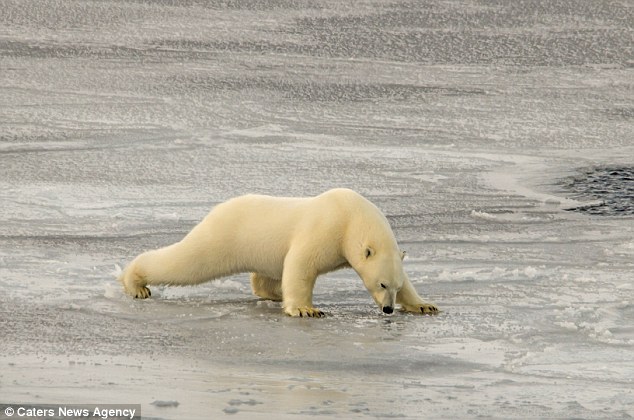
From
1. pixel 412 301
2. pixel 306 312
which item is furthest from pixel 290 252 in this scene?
pixel 412 301

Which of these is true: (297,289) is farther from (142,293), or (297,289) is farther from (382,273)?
(142,293)

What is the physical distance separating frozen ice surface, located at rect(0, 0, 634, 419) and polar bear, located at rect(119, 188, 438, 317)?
0.42 ft

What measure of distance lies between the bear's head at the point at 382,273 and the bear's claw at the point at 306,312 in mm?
265

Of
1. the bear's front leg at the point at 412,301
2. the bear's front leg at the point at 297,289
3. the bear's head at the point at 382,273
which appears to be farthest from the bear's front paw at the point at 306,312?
the bear's front leg at the point at 412,301

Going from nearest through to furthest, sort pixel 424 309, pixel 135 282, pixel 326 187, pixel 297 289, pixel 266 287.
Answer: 1. pixel 297 289
2. pixel 424 309
3. pixel 135 282
4. pixel 266 287
5. pixel 326 187

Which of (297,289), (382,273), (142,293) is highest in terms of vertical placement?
(382,273)

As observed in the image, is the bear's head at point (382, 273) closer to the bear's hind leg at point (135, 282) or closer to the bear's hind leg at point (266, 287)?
the bear's hind leg at point (266, 287)

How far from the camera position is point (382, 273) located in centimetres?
640

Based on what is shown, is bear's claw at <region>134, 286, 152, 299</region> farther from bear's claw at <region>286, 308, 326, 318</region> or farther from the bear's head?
the bear's head

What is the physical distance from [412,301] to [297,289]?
1.85 feet

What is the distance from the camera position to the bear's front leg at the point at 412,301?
664cm

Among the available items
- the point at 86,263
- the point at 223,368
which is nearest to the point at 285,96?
the point at 86,263

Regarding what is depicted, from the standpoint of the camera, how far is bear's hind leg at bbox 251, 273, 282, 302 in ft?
22.9

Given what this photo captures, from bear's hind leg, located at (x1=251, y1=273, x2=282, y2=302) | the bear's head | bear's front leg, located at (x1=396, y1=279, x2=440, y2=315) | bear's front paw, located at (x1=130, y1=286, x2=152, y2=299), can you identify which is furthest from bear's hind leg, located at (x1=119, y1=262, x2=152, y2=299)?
bear's front leg, located at (x1=396, y1=279, x2=440, y2=315)
